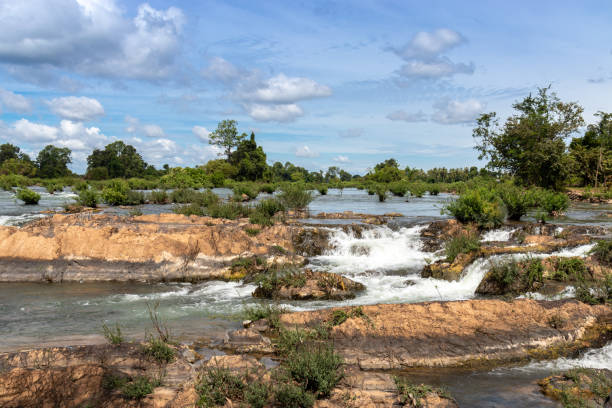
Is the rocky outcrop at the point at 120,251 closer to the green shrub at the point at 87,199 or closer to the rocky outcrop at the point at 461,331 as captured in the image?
the rocky outcrop at the point at 461,331

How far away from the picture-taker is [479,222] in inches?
622

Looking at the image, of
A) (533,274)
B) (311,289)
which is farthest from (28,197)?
(533,274)

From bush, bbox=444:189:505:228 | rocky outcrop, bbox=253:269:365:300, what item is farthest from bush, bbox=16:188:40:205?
bush, bbox=444:189:505:228

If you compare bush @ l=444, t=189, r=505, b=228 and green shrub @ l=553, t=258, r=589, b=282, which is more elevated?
bush @ l=444, t=189, r=505, b=228

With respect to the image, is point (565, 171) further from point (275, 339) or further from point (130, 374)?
point (130, 374)

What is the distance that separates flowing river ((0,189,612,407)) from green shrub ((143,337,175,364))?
1422 millimetres

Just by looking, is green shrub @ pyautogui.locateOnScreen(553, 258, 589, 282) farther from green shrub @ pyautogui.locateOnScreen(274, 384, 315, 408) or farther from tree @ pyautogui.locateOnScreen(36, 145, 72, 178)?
tree @ pyautogui.locateOnScreen(36, 145, 72, 178)

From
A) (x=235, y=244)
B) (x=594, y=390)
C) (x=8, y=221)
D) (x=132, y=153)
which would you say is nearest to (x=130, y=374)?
(x=594, y=390)

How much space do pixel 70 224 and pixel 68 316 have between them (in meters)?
5.65

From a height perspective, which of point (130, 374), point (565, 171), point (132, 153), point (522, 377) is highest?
point (132, 153)

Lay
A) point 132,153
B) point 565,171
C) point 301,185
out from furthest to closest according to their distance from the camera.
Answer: point 132,153
point 565,171
point 301,185

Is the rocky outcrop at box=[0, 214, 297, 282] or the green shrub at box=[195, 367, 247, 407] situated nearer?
the green shrub at box=[195, 367, 247, 407]

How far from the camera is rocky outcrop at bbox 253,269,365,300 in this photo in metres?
9.53

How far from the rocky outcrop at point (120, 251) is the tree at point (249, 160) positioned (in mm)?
56430
